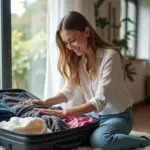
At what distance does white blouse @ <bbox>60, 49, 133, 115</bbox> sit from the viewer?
1465 millimetres

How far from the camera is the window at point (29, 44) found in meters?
2.23

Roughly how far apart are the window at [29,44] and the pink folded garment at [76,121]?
870 mm

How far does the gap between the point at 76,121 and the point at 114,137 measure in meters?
0.21

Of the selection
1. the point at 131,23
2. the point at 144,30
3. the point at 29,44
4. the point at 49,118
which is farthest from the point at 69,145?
the point at 144,30

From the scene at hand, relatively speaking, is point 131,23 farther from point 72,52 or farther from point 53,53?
point 72,52

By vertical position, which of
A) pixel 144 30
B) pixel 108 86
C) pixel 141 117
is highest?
pixel 144 30

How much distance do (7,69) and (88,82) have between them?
0.71 m

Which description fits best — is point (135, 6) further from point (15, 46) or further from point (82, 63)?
point (82, 63)

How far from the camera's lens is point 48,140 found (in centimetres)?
119

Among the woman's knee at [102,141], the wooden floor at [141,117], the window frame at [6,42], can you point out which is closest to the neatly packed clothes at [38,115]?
the woman's knee at [102,141]

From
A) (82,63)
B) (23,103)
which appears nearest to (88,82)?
(82,63)

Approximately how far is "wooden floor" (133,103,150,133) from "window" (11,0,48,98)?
1.05 m

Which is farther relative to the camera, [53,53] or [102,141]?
[53,53]

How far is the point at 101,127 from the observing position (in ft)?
4.73
